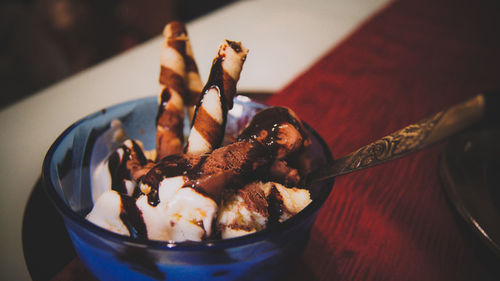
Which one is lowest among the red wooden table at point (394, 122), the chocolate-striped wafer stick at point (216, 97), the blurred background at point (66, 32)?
the red wooden table at point (394, 122)

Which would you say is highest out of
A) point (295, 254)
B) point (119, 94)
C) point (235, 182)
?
point (119, 94)

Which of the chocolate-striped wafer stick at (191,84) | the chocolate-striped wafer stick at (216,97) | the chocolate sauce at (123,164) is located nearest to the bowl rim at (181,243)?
the chocolate sauce at (123,164)

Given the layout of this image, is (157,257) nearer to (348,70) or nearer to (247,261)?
(247,261)

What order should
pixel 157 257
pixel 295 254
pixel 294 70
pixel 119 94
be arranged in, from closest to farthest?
pixel 157 257 < pixel 295 254 < pixel 119 94 < pixel 294 70

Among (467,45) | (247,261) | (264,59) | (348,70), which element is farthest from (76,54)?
(247,261)

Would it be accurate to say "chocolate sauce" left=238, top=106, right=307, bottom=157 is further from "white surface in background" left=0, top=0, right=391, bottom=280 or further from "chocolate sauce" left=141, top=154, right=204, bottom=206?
"white surface in background" left=0, top=0, right=391, bottom=280

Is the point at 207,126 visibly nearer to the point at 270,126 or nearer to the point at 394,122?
the point at 270,126

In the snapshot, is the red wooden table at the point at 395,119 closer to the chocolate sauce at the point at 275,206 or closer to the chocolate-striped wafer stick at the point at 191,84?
the chocolate sauce at the point at 275,206

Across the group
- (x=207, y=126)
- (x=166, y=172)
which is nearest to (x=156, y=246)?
(x=166, y=172)
